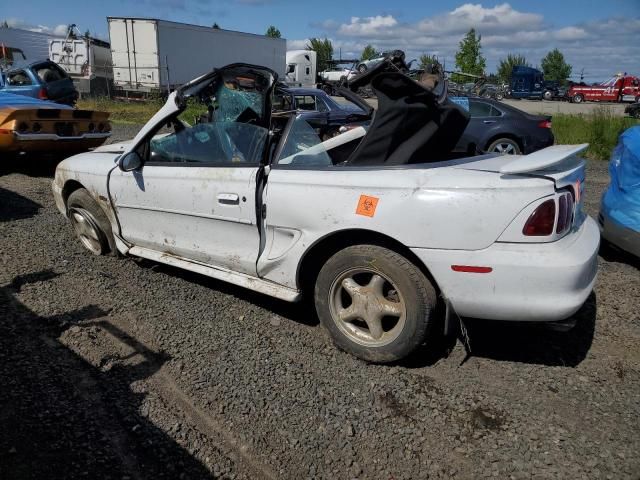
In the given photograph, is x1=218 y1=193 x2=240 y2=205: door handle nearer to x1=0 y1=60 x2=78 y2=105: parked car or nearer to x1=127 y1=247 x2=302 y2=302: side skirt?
x1=127 y1=247 x2=302 y2=302: side skirt

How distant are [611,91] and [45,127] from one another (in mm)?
43599

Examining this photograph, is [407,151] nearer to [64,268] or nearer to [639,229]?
[639,229]

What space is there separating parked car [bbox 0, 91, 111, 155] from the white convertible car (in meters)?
4.07

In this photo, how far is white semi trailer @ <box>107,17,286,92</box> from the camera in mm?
24906

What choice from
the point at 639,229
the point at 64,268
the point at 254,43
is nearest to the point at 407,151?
the point at 639,229

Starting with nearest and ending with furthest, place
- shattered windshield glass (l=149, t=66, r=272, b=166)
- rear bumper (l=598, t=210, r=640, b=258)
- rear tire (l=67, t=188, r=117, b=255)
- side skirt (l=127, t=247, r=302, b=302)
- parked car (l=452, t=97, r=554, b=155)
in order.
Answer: side skirt (l=127, t=247, r=302, b=302), shattered windshield glass (l=149, t=66, r=272, b=166), rear bumper (l=598, t=210, r=640, b=258), rear tire (l=67, t=188, r=117, b=255), parked car (l=452, t=97, r=554, b=155)

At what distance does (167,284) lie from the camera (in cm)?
413

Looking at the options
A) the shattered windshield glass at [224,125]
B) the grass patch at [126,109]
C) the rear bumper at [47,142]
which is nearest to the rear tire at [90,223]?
the shattered windshield glass at [224,125]

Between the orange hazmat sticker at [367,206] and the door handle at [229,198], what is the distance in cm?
90

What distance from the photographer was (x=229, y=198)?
331 cm

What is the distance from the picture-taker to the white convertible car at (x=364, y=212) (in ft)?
8.35

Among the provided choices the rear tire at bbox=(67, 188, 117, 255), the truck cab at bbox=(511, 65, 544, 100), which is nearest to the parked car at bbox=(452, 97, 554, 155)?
the rear tire at bbox=(67, 188, 117, 255)

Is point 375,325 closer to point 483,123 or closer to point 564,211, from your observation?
point 564,211

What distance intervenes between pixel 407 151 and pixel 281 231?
93cm
